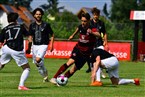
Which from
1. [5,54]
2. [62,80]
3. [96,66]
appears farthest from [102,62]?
[5,54]

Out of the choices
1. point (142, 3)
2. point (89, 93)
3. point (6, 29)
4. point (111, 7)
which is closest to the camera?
point (89, 93)

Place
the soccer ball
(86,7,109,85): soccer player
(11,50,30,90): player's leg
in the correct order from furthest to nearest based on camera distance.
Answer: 1. (86,7,109,85): soccer player
2. the soccer ball
3. (11,50,30,90): player's leg

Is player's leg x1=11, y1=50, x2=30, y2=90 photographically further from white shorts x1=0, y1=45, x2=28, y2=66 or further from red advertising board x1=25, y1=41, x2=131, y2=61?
red advertising board x1=25, y1=41, x2=131, y2=61

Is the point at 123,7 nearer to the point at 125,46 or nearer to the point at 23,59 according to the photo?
the point at 125,46

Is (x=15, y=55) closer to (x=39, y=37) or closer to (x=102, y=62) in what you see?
(x=39, y=37)

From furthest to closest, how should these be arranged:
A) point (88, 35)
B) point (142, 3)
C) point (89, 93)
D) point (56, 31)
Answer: point (142, 3), point (56, 31), point (88, 35), point (89, 93)

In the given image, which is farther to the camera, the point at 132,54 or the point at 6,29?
the point at 132,54

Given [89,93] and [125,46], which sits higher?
[89,93]

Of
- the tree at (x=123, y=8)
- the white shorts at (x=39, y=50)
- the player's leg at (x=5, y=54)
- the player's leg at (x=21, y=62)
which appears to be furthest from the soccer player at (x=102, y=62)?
the tree at (x=123, y=8)

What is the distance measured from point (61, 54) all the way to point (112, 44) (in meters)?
3.91

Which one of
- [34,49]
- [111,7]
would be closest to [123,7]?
[111,7]

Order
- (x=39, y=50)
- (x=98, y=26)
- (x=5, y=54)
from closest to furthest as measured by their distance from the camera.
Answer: (x=5, y=54) → (x=39, y=50) → (x=98, y=26)

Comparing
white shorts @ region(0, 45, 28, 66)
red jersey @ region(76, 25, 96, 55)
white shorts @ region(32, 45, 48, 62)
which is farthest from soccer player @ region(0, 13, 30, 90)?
red jersey @ region(76, 25, 96, 55)

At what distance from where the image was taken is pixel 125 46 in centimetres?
4053
